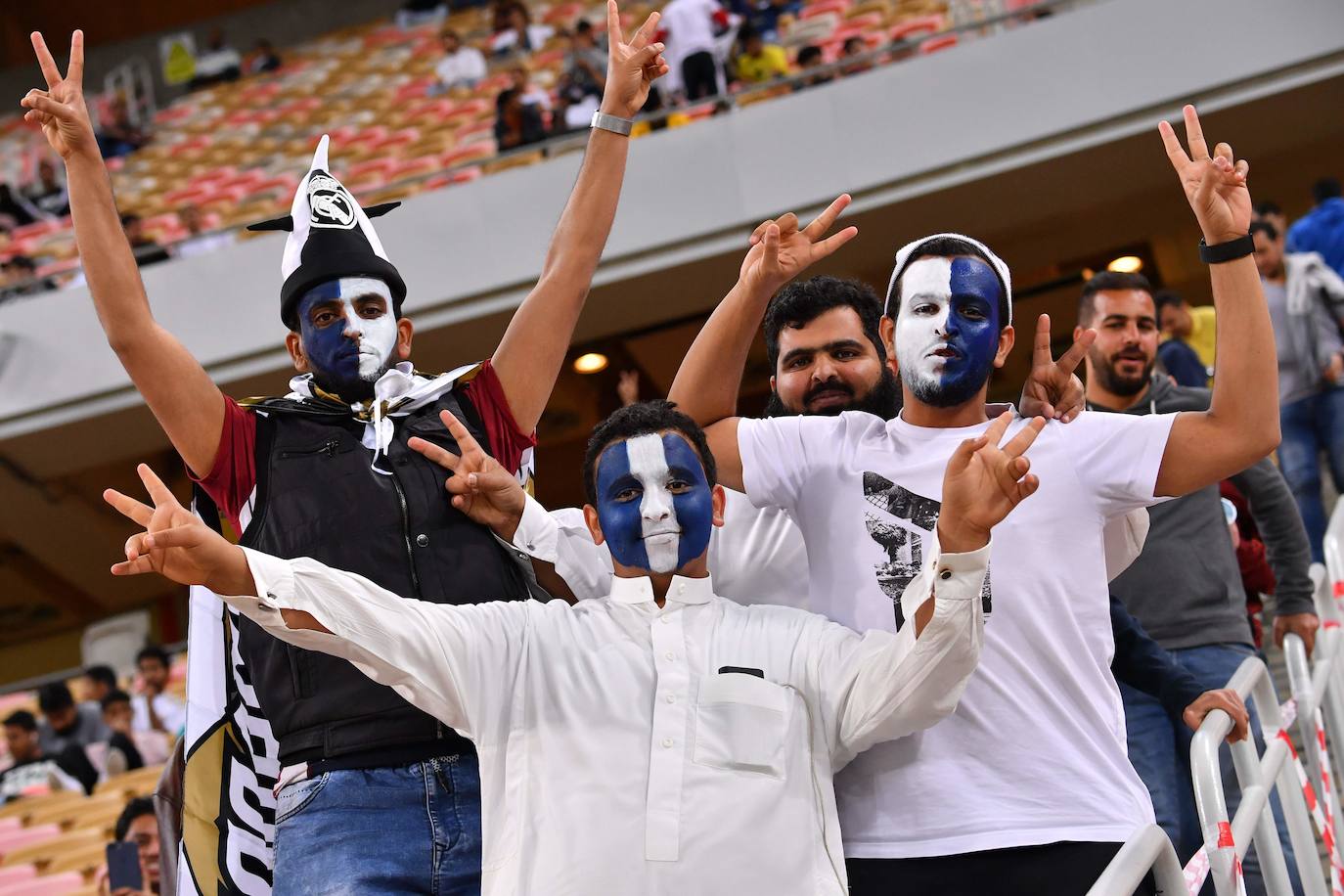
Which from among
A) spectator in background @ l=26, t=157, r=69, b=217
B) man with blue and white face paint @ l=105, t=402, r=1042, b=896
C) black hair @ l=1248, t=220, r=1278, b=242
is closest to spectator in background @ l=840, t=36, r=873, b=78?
black hair @ l=1248, t=220, r=1278, b=242

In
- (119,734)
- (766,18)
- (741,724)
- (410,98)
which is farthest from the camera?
(410,98)

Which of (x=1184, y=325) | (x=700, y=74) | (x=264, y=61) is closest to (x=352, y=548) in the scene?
(x=1184, y=325)

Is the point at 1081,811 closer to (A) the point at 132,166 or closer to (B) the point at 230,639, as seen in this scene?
(B) the point at 230,639

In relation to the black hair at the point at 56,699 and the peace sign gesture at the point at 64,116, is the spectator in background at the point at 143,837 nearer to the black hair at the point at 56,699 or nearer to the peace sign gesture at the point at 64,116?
the peace sign gesture at the point at 64,116

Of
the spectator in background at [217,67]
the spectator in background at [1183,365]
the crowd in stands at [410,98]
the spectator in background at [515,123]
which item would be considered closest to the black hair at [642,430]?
the spectator in background at [1183,365]

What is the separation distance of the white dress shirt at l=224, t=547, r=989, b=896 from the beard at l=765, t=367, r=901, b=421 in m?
0.66

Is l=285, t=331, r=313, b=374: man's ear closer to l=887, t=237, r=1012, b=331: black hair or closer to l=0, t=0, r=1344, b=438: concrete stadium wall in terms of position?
l=887, t=237, r=1012, b=331: black hair

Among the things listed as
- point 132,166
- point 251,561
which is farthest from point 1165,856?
point 132,166

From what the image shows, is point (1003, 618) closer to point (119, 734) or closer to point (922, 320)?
point (922, 320)

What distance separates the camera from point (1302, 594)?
381 cm

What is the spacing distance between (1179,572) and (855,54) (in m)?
6.32

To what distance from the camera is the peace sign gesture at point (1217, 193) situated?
7.91 ft

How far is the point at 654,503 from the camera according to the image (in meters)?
2.31

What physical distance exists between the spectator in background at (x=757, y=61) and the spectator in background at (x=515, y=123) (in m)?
1.25
